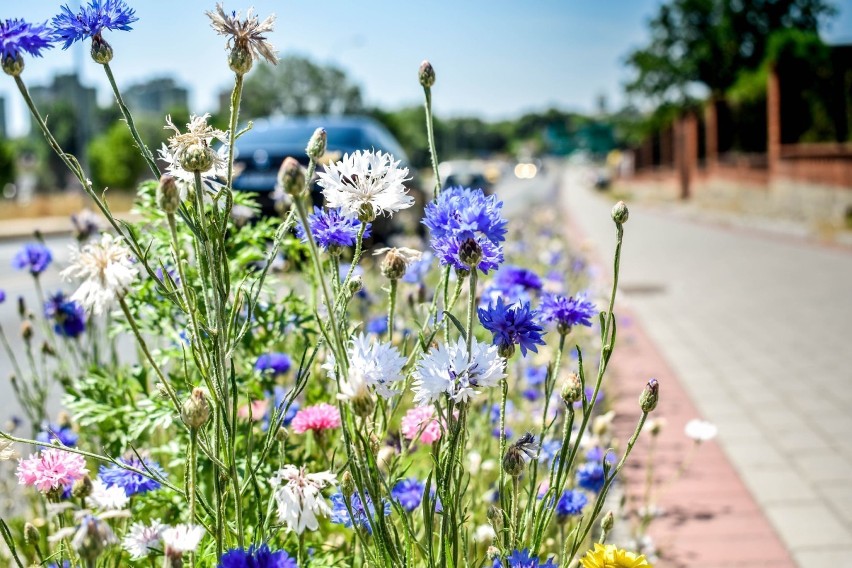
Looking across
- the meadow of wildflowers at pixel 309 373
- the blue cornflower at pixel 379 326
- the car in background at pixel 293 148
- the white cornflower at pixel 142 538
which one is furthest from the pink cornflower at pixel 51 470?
the car in background at pixel 293 148

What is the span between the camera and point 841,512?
3557 mm

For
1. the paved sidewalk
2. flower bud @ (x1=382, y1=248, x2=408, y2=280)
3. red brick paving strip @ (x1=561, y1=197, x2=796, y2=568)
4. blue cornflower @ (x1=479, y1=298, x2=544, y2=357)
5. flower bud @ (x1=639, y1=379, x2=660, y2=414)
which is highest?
flower bud @ (x1=382, y1=248, x2=408, y2=280)

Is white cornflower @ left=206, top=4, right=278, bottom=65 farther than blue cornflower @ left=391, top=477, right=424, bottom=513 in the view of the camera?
No

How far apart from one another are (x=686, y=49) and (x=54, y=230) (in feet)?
119

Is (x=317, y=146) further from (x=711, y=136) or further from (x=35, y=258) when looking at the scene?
(x=711, y=136)

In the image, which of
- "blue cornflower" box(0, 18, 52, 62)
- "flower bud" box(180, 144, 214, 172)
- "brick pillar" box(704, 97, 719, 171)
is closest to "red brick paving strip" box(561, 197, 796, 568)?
"flower bud" box(180, 144, 214, 172)

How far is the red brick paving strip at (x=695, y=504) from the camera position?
3.14m

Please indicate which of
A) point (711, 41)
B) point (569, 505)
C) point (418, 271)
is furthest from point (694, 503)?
point (711, 41)

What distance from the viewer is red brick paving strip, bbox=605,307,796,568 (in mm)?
3139

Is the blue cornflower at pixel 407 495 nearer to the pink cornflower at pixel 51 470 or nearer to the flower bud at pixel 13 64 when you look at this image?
the pink cornflower at pixel 51 470

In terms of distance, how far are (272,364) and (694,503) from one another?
2092 mm

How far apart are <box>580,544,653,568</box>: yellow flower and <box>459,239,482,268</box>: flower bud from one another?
44 cm

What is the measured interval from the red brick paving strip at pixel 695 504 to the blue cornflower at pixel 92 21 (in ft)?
7.59

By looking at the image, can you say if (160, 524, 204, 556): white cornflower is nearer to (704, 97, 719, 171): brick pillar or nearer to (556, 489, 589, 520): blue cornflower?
(556, 489, 589, 520): blue cornflower
